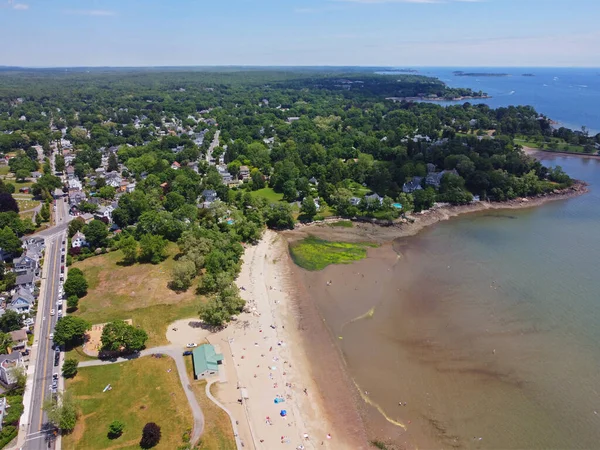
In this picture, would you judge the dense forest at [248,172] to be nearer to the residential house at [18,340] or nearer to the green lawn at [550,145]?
the green lawn at [550,145]

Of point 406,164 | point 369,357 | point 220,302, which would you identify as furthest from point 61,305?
point 406,164

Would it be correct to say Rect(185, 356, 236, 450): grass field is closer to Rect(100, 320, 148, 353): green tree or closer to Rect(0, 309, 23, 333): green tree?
Rect(100, 320, 148, 353): green tree

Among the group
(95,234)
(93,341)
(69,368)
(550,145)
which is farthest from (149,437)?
(550,145)

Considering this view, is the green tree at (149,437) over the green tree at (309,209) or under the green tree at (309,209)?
under

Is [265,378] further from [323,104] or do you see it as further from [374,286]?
[323,104]

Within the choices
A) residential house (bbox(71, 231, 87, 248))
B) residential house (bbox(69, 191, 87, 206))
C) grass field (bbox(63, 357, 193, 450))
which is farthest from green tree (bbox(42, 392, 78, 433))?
residential house (bbox(69, 191, 87, 206))

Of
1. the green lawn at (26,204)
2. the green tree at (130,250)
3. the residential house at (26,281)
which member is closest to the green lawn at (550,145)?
the green tree at (130,250)
